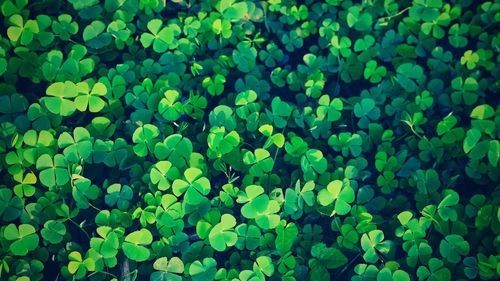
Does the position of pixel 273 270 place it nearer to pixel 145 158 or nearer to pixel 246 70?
pixel 145 158

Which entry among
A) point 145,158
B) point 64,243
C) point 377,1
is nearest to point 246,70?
point 145,158

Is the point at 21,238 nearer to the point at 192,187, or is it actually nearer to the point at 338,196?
the point at 192,187

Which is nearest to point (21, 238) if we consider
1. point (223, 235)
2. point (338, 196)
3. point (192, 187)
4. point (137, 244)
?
point (137, 244)

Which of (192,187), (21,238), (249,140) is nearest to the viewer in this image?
(21,238)

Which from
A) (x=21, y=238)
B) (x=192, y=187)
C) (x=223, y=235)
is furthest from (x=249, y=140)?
(x=21, y=238)

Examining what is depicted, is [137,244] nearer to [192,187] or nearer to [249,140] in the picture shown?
[192,187]

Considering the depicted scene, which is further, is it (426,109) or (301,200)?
(426,109)

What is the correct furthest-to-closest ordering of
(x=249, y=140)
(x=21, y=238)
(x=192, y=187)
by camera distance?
1. (x=249, y=140)
2. (x=192, y=187)
3. (x=21, y=238)

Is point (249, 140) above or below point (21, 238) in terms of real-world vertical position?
above

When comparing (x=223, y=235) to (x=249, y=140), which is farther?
(x=249, y=140)
